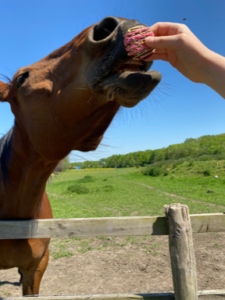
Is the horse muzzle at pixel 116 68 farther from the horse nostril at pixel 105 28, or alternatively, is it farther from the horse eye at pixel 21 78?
the horse eye at pixel 21 78

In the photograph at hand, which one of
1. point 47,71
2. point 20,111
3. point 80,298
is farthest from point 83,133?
point 80,298

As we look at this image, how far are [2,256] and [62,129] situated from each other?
1.63 meters

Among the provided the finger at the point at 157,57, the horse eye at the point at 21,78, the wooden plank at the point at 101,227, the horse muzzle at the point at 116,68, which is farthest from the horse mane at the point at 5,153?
the finger at the point at 157,57

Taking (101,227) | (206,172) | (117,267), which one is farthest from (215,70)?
(206,172)

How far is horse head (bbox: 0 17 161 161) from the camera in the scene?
1.19 metres

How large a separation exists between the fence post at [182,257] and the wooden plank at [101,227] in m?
0.18

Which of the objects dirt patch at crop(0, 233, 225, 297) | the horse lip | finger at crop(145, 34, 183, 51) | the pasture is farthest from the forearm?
dirt patch at crop(0, 233, 225, 297)

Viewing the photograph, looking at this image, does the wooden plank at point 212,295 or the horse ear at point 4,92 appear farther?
the horse ear at point 4,92

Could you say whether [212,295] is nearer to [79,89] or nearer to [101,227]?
[101,227]

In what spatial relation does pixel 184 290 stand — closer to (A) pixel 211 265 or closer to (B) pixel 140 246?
(A) pixel 211 265

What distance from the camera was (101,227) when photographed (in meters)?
1.85

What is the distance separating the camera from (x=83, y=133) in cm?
156

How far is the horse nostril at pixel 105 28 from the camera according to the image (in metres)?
1.20

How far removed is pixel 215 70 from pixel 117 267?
16.2 ft
